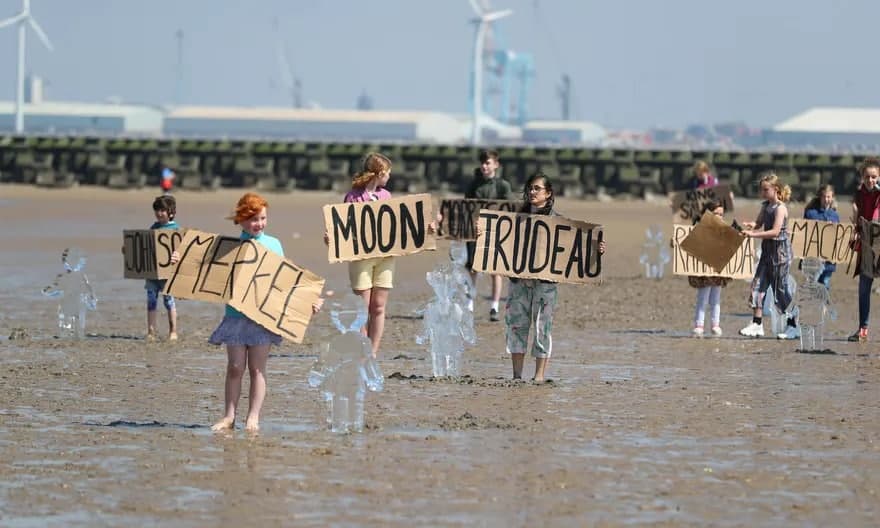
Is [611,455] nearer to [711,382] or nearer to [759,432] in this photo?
[759,432]

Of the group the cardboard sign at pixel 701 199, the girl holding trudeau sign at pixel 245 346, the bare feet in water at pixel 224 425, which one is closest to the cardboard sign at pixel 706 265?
the cardboard sign at pixel 701 199

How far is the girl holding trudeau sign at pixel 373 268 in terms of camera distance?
12125 mm

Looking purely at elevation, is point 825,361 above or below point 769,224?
below

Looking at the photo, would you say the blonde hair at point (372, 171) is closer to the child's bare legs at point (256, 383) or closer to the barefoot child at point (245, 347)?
the barefoot child at point (245, 347)

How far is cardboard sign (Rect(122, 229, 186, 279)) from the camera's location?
13.9 m

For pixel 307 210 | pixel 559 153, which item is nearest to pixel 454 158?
pixel 559 153

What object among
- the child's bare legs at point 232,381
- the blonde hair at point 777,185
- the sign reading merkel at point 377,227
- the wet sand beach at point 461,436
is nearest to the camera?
the wet sand beach at point 461,436

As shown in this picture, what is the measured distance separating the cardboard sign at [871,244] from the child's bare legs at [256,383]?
6.76m

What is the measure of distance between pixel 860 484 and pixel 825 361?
5.33 meters

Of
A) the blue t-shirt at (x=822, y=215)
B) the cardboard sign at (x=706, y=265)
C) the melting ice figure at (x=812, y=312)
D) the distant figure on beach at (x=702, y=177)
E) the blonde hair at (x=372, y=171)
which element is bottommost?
the melting ice figure at (x=812, y=312)

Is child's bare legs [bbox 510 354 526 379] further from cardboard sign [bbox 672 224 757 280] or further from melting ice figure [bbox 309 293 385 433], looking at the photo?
cardboard sign [bbox 672 224 757 280]

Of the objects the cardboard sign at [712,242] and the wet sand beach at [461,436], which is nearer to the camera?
the wet sand beach at [461,436]

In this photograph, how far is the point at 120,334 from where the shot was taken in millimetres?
15234

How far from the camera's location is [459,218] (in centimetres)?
1706
